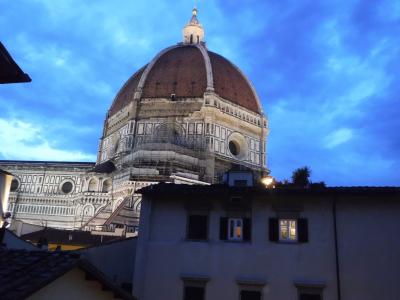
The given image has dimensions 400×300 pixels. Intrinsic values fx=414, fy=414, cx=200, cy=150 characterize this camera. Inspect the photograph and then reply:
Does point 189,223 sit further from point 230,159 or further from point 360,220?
point 230,159

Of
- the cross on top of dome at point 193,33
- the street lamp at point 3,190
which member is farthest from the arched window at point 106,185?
the street lamp at point 3,190

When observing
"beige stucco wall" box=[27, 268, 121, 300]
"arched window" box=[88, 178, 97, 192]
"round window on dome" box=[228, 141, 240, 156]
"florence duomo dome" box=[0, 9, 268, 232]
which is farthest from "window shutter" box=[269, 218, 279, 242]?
"round window on dome" box=[228, 141, 240, 156]

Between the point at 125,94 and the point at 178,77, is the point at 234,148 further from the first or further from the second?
the point at 125,94

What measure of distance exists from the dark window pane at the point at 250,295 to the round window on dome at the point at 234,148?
48.7m

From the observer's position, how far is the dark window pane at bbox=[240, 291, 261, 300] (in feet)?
47.0

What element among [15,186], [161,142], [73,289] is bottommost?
[73,289]

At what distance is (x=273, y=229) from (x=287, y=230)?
0.51m

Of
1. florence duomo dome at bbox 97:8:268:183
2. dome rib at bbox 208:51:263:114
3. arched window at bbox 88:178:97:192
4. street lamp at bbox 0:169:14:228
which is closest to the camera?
street lamp at bbox 0:169:14:228

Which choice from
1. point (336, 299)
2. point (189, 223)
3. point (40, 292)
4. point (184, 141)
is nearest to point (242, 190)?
point (189, 223)

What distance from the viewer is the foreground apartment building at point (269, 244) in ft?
46.5

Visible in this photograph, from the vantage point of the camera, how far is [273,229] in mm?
15180

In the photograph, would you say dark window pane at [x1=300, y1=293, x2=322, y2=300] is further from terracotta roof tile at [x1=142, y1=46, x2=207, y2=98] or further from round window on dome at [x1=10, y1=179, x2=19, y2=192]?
round window on dome at [x1=10, y1=179, x2=19, y2=192]

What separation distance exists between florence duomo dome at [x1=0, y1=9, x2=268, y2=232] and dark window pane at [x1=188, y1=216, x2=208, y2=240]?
32.8 metres

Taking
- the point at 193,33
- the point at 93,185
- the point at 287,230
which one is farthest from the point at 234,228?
the point at 193,33
